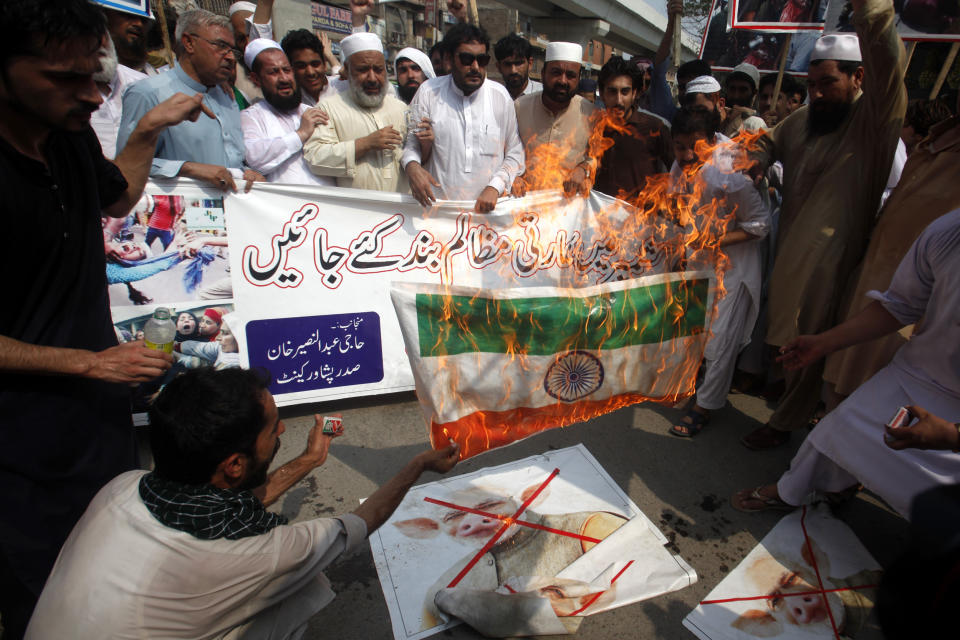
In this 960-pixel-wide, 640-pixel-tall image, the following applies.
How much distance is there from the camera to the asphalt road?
2336 millimetres

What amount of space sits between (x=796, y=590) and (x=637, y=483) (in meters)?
0.96

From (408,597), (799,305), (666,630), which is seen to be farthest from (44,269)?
(799,305)

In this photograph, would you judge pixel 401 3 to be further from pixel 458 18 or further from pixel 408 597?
pixel 408 597

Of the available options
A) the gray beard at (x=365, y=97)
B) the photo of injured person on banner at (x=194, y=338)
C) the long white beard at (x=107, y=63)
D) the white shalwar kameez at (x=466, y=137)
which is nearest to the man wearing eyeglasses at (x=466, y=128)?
the white shalwar kameez at (x=466, y=137)

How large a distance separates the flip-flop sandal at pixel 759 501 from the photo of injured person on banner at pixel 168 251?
3504mm

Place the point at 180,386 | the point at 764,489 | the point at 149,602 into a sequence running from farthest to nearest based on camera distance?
the point at 764,489 < the point at 180,386 < the point at 149,602

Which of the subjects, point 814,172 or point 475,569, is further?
point 814,172

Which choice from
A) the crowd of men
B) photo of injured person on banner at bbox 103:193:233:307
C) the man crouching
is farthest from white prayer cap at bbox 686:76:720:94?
the man crouching

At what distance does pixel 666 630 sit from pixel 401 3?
111ft

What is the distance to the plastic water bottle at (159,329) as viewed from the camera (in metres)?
3.14

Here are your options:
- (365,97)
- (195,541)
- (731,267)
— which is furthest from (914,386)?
(365,97)

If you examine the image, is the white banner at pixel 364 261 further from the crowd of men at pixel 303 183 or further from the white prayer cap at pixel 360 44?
the white prayer cap at pixel 360 44

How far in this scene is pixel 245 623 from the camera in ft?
5.23

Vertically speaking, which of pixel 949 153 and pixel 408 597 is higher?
pixel 949 153
